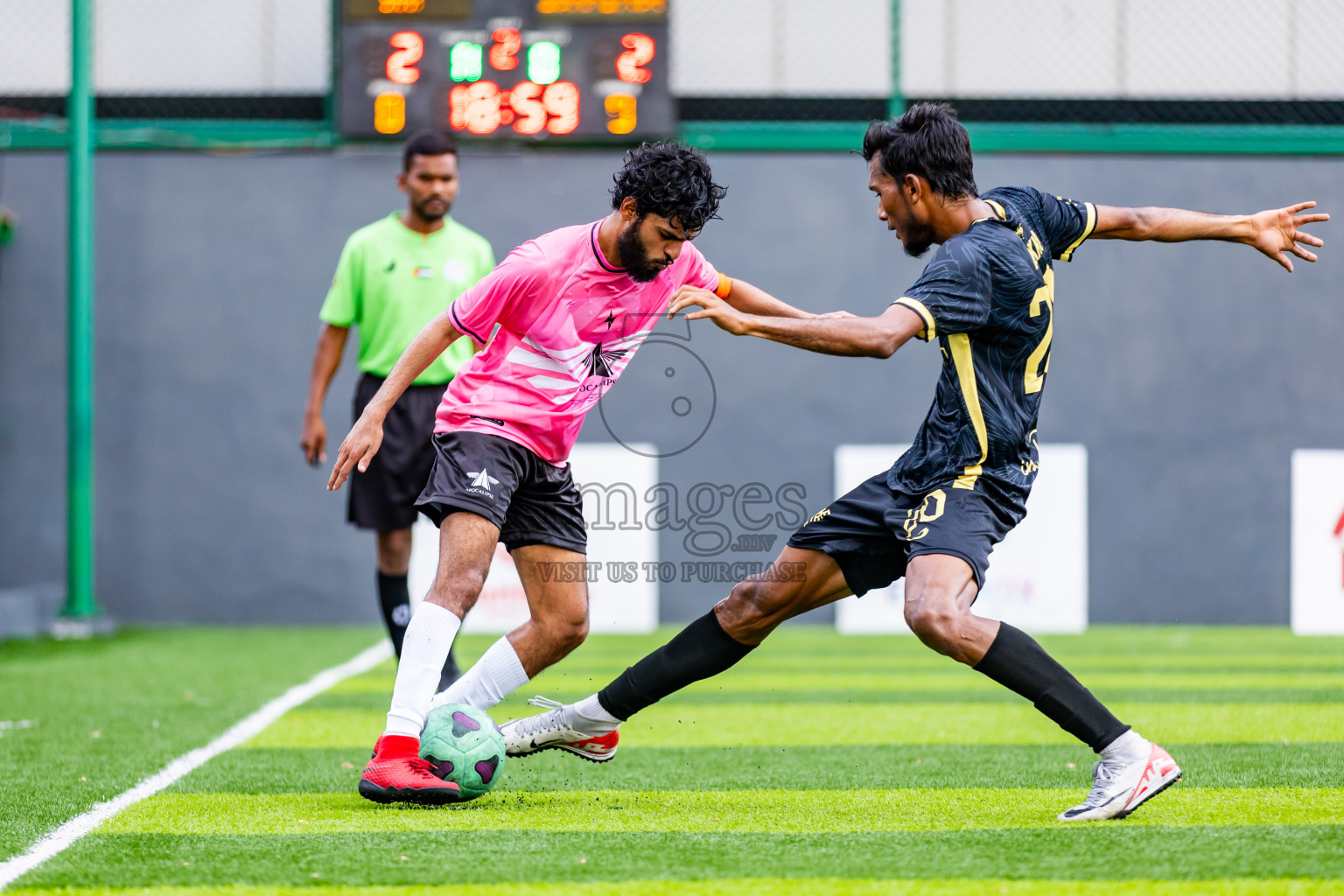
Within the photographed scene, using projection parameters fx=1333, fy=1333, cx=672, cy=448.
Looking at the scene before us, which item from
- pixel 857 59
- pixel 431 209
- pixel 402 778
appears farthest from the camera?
pixel 857 59

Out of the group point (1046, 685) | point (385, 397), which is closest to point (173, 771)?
point (385, 397)

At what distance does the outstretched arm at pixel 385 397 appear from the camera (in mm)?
3402

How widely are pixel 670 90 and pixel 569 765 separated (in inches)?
257

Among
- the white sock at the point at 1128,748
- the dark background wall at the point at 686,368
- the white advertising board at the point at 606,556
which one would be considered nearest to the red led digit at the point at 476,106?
the dark background wall at the point at 686,368

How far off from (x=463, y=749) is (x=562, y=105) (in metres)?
7.06

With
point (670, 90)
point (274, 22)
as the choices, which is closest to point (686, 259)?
point (670, 90)

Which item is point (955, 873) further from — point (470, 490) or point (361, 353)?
point (361, 353)

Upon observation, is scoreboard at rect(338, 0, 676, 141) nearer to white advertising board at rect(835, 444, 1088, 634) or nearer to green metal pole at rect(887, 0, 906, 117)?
green metal pole at rect(887, 0, 906, 117)

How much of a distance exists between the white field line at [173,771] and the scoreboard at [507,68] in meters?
4.23

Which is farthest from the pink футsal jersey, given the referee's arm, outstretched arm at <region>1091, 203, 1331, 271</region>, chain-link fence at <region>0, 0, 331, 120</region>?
chain-link fence at <region>0, 0, 331, 120</region>

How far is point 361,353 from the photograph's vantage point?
17.7ft

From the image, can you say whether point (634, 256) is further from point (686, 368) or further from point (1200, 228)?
point (686, 368)

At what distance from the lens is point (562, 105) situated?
9711 mm

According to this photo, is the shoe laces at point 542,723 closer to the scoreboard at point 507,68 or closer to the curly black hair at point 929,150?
the curly black hair at point 929,150
